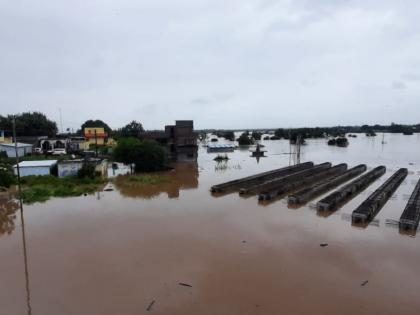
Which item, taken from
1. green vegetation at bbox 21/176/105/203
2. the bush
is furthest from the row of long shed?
the bush

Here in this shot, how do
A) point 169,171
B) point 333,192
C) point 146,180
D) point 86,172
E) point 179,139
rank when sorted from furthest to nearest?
1. point 179,139
2. point 169,171
3. point 146,180
4. point 86,172
5. point 333,192

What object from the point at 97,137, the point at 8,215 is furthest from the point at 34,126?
the point at 8,215

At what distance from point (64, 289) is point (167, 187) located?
44.5 feet

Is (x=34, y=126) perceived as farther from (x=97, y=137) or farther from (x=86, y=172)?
(x=86, y=172)

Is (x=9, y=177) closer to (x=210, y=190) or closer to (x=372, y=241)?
(x=210, y=190)

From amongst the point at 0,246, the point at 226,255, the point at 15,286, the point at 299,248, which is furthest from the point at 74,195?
the point at 299,248

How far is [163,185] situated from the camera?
21.8 meters

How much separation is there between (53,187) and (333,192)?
19.0m

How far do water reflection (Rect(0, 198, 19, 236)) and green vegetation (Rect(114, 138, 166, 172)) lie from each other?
11.4 m

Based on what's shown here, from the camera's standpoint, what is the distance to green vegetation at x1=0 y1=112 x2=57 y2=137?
4656 cm

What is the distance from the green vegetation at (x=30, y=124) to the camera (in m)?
46.6

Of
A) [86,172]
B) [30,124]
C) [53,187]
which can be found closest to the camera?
[53,187]

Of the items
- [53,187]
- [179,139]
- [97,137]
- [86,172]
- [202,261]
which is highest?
[97,137]

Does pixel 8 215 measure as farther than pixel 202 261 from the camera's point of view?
Yes
